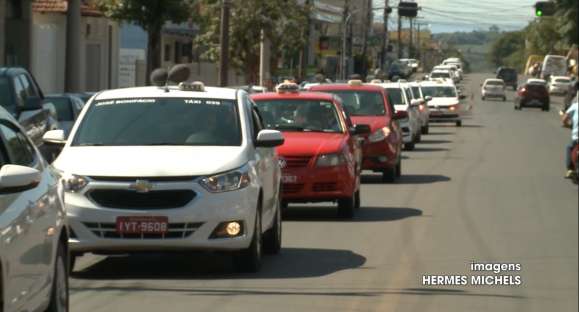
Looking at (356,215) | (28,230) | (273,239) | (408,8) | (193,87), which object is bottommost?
(356,215)

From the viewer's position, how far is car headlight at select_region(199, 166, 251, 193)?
41.3 feet

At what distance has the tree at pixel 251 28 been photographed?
59156 millimetres

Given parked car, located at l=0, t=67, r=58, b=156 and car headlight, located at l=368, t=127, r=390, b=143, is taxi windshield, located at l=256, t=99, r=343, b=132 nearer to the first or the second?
parked car, located at l=0, t=67, r=58, b=156

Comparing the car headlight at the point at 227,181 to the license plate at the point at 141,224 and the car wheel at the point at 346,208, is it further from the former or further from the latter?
the car wheel at the point at 346,208

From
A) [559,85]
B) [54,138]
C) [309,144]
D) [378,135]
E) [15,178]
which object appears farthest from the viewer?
[559,85]

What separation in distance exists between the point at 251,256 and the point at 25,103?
7.69 meters

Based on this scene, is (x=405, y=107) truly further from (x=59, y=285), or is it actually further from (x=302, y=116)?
(x=59, y=285)

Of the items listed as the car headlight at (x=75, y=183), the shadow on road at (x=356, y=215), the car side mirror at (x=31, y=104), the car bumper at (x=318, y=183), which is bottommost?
the shadow on road at (x=356, y=215)

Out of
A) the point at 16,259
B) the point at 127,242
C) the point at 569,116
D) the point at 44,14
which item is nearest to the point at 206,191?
the point at 127,242

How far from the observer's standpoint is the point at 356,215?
19703mm

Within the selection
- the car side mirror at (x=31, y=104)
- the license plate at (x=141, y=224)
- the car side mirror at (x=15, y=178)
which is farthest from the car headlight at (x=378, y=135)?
the car side mirror at (x=15, y=178)

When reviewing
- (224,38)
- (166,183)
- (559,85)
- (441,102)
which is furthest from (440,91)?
(559,85)

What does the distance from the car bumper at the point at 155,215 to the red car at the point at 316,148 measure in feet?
19.6

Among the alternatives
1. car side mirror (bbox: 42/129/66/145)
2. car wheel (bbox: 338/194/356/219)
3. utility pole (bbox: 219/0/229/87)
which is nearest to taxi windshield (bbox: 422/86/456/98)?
utility pole (bbox: 219/0/229/87)
